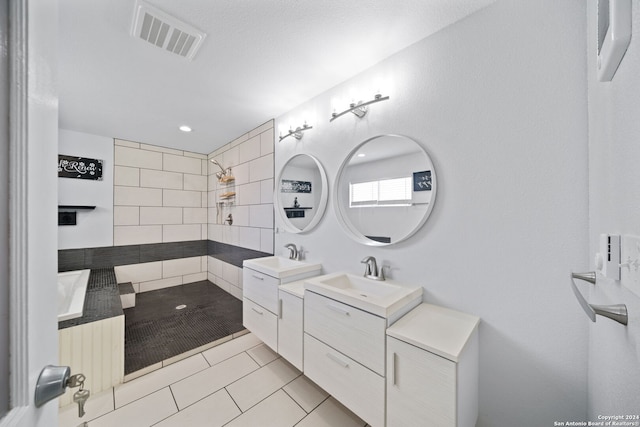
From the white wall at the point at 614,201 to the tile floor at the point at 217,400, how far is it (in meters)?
1.25

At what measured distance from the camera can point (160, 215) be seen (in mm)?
3477

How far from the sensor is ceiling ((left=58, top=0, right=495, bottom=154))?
3.94 ft

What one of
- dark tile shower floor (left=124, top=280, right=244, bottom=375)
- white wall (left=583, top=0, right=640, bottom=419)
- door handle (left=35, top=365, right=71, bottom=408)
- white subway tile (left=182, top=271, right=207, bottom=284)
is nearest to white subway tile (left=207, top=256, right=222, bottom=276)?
white subway tile (left=182, top=271, right=207, bottom=284)

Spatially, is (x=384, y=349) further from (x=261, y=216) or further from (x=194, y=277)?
(x=194, y=277)

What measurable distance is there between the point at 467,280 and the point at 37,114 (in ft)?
5.60

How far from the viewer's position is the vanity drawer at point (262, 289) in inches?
70.8

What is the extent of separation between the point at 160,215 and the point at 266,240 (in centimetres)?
205

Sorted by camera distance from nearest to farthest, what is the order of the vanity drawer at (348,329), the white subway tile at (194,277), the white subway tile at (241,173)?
the vanity drawer at (348,329)
the white subway tile at (241,173)
the white subway tile at (194,277)

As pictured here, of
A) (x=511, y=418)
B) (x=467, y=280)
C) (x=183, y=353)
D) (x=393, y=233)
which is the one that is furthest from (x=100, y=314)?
(x=511, y=418)

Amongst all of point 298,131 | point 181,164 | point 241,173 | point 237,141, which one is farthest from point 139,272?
point 298,131

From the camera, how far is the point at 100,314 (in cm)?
173

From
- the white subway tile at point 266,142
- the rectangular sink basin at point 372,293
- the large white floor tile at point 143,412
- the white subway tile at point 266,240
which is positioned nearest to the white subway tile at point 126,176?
the white subway tile at point 266,142

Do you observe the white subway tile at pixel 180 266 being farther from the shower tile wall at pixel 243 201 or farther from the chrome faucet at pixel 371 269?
the chrome faucet at pixel 371 269

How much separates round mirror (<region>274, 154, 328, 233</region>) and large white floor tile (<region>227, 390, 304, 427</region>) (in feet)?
4.21
